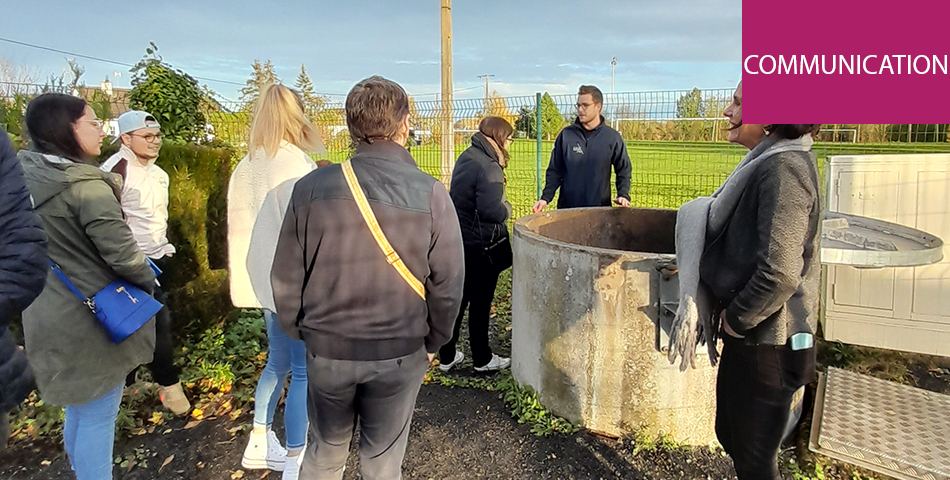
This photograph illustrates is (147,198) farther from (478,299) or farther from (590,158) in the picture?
(590,158)

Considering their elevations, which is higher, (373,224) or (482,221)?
(373,224)

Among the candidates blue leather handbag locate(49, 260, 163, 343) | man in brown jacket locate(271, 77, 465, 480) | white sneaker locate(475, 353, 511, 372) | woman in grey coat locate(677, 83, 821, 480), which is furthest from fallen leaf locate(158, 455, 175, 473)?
woman in grey coat locate(677, 83, 821, 480)

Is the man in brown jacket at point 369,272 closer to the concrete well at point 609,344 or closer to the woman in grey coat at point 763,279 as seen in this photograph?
the woman in grey coat at point 763,279

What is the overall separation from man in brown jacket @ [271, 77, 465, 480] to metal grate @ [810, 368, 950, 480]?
7.51 ft

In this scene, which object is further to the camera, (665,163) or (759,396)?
(665,163)

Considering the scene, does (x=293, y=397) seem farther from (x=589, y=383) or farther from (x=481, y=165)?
(x=481, y=165)

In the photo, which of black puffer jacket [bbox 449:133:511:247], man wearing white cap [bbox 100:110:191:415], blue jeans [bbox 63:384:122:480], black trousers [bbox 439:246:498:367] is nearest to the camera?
blue jeans [bbox 63:384:122:480]

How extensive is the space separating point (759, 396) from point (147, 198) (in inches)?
138

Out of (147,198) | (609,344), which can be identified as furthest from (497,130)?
(147,198)

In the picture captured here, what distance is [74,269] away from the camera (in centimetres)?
255

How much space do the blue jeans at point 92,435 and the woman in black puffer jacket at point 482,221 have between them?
2.16m

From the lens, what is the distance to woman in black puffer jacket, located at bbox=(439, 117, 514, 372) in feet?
13.6

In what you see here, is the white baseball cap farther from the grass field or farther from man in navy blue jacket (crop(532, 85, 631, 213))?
the grass field

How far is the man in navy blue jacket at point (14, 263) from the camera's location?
1.59m
